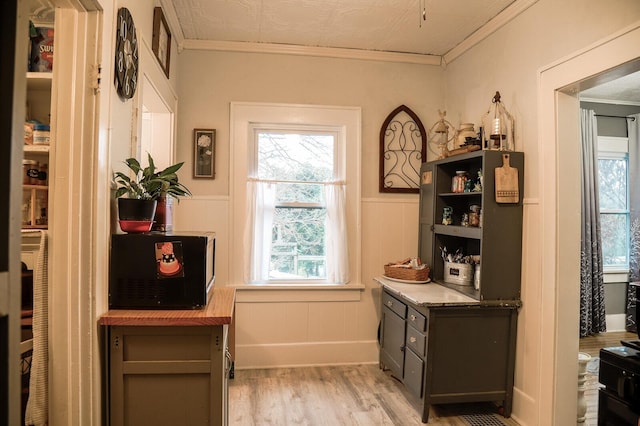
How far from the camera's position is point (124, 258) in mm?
1649

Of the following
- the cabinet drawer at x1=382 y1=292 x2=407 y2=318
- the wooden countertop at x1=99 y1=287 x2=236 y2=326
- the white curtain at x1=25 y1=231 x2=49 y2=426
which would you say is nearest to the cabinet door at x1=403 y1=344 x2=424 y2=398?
the cabinet drawer at x1=382 y1=292 x2=407 y2=318

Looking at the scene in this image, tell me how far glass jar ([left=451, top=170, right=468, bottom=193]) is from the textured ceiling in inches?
43.9

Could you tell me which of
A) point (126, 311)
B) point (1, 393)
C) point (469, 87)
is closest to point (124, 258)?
point (126, 311)

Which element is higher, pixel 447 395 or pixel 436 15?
pixel 436 15

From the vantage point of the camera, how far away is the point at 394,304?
2992mm

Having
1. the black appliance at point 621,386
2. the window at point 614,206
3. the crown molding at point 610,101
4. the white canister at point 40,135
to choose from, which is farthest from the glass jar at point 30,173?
the window at point 614,206

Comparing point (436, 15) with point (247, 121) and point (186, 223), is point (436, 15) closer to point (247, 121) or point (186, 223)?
point (247, 121)

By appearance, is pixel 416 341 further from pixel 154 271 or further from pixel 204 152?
pixel 204 152

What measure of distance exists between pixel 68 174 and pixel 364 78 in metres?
2.60

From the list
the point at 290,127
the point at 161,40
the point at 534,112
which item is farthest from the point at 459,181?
the point at 161,40

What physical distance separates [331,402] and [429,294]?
1014 mm

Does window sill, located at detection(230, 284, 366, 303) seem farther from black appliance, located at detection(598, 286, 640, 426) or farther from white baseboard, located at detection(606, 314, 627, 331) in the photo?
white baseboard, located at detection(606, 314, 627, 331)

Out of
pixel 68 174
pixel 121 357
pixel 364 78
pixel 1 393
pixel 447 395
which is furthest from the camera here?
pixel 364 78

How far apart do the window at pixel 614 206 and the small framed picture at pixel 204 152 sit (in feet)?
14.3
